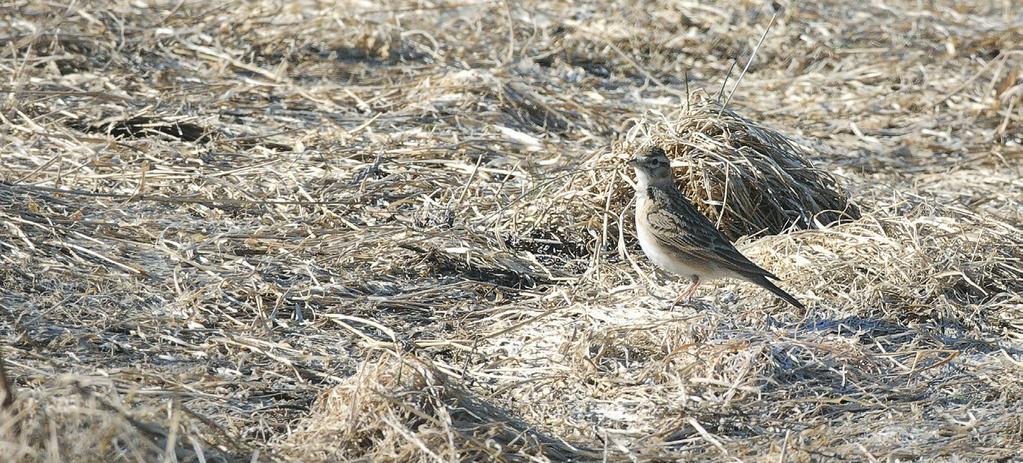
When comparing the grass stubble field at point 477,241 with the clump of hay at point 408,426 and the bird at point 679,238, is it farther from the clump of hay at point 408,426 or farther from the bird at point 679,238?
the bird at point 679,238

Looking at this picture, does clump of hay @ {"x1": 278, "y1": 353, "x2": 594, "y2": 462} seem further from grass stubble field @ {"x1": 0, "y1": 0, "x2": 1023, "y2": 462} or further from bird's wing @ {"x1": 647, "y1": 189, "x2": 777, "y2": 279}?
bird's wing @ {"x1": 647, "y1": 189, "x2": 777, "y2": 279}

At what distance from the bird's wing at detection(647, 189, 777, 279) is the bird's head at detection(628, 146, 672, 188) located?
0.27 ft

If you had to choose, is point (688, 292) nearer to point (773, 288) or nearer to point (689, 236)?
point (689, 236)

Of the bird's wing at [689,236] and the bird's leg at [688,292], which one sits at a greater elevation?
the bird's wing at [689,236]

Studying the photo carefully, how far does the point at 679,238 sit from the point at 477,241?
45.7 inches

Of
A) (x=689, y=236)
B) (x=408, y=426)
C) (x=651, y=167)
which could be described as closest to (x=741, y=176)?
(x=651, y=167)

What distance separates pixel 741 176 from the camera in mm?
6914

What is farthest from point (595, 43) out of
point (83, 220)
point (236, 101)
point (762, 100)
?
point (83, 220)

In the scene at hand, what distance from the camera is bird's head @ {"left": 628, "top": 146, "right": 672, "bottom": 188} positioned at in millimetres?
6277

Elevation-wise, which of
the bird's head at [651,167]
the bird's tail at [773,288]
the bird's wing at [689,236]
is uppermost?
the bird's head at [651,167]

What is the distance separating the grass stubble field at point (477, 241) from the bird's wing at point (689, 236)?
0.26m

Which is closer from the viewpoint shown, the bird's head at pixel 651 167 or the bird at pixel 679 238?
the bird at pixel 679 238

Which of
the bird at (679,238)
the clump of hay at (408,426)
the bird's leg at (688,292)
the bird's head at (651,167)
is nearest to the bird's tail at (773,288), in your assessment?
the bird at (679,238)

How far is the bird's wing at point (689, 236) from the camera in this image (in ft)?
19.1
